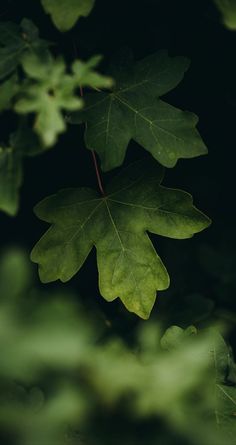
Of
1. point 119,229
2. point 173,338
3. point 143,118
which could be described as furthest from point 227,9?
point 173,338

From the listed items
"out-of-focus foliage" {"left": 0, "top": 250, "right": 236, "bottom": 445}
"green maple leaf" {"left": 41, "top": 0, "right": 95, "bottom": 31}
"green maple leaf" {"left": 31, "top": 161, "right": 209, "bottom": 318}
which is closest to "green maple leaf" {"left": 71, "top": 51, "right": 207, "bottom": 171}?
"green maple leaf" {"left": 31, "top": 161, "right": 209, "bottom": 318}

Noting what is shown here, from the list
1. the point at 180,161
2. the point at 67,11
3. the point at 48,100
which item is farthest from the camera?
the point at 180,161

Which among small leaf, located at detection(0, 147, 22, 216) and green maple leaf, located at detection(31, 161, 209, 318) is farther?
green maple leaf, located at detection(31, 161, 209, 318)

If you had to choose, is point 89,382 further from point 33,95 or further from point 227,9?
point 227,9

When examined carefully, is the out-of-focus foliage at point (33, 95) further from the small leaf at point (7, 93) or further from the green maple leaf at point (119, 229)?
the green maple leaf at point (119, 229)

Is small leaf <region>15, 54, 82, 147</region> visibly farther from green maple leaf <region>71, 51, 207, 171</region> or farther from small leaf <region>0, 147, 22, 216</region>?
green maple leaf <region>71, 51, 207, 171</region>

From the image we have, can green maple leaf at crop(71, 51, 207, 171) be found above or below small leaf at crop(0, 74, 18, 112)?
below

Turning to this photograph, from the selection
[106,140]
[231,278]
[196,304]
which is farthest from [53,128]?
[231,278]
